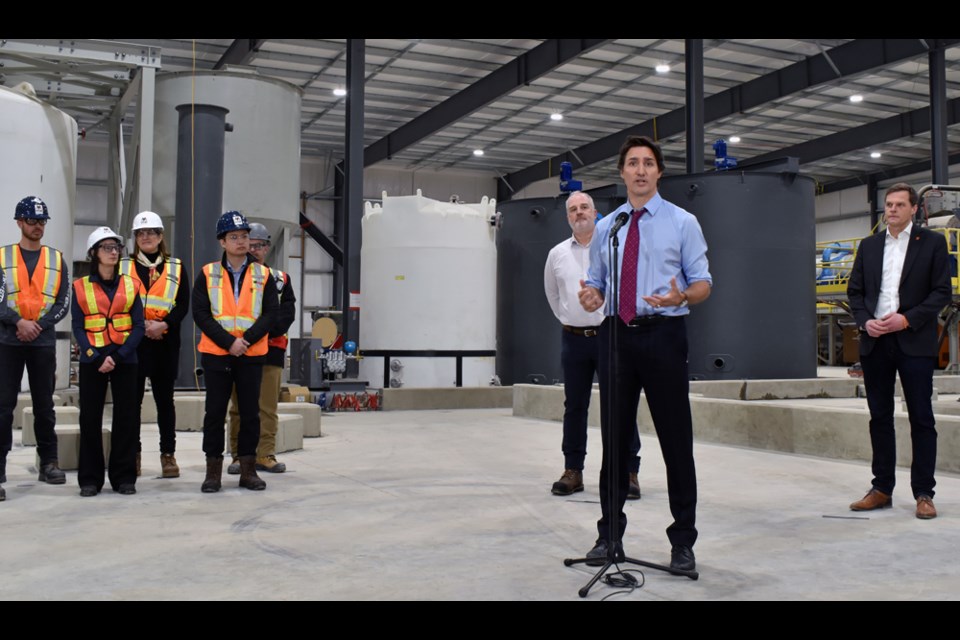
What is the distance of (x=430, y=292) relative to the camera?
41.4ft

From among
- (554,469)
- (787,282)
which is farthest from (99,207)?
(554,469)

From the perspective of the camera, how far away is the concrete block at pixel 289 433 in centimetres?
691

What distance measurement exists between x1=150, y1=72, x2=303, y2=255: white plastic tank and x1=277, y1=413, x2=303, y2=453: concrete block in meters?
4.79

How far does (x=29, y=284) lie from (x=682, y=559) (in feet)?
13.3

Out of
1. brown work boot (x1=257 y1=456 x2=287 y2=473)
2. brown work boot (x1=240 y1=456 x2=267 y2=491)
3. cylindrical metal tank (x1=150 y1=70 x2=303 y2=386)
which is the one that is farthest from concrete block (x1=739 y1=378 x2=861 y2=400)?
brown work boot (x1=240 y1=456 x2=267 y2=491)

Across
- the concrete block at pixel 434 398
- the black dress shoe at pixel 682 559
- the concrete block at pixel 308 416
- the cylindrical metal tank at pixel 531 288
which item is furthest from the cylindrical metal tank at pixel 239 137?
the black dress shoe at pixel 682 559

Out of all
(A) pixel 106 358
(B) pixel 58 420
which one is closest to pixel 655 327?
(A) pixel 106 358

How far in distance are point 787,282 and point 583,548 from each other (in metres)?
7.94

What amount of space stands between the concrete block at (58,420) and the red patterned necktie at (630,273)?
5206 millimetres

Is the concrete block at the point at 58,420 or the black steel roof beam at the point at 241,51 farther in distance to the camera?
the black steel roof beam at the point at 241,51

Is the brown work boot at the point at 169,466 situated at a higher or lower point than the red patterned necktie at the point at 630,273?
lower

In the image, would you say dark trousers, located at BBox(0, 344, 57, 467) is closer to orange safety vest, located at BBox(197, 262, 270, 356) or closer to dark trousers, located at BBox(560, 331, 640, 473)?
orange safety vest, located at BBox(197, 262, 270, 356)

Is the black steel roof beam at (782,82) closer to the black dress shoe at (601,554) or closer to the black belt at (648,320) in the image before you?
the black belt at (648,320)

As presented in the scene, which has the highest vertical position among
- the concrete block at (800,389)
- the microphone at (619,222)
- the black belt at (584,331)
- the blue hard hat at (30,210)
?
the blue hard hat at (30,210)
